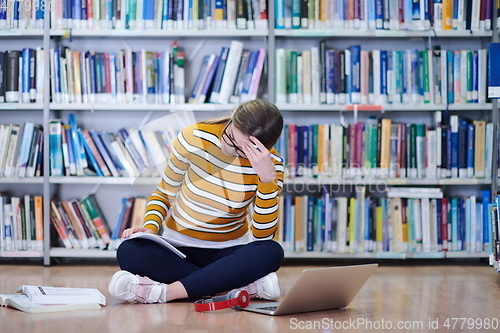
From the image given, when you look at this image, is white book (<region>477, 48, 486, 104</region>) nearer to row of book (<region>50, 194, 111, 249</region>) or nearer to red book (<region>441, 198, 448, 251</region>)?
red book (<region>441, 198, 448, 251</region>)

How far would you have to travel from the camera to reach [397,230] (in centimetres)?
318

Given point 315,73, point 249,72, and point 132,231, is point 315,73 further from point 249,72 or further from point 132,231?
point 132,231

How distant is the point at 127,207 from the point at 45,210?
40cm

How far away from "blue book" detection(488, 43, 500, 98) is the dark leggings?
3.81ft

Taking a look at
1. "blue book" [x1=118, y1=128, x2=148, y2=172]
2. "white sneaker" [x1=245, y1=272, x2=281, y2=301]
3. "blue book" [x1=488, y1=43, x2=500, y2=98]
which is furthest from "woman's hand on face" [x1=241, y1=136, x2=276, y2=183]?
"blue book" [x1=488, y1=43, x2=500, y2=98]

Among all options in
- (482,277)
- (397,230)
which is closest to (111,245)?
(397,230)

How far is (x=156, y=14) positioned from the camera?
3121 millimetres

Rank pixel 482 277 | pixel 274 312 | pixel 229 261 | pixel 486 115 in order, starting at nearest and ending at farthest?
pixel 274 312
pixel 229 261
pixel 482 277
pixel 486 115

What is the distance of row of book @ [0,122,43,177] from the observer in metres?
3.11

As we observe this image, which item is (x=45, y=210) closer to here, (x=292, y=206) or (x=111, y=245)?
(x=111, y=245)

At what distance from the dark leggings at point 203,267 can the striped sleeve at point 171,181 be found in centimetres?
13

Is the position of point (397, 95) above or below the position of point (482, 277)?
above

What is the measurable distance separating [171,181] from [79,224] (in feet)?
3.78

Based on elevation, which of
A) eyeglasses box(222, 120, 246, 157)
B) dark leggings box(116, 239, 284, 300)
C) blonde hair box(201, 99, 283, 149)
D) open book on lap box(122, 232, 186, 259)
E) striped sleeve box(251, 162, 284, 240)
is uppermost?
blonde hair box(201, 99, 283, 149)
